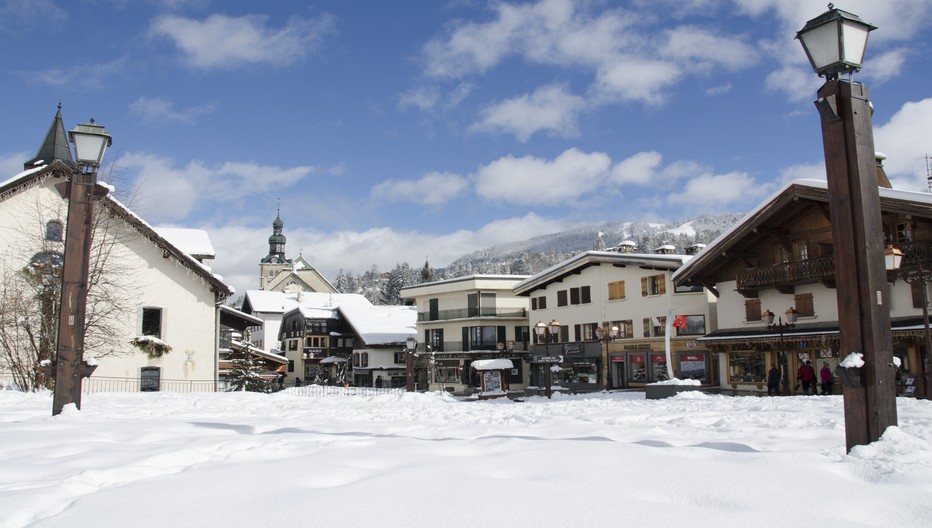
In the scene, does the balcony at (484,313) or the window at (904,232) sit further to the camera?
the balcony at (484,313)

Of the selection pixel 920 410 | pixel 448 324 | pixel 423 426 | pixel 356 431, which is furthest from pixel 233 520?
pixel 448 324

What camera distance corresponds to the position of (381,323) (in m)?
71.6

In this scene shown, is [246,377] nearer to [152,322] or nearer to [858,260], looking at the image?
[152,322]

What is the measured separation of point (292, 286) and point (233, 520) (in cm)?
13443

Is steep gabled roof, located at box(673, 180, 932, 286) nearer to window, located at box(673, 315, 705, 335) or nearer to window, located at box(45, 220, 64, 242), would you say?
window, located at box(673, 315, 705, 335)

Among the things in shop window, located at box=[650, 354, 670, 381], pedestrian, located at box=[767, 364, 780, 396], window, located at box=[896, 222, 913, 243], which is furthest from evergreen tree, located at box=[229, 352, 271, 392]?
window, located at box=[896, 222, 913, 243]

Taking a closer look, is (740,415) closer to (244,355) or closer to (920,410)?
(920,410)

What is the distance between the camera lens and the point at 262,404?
21234mm

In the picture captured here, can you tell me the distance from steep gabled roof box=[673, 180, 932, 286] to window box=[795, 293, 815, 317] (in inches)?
120

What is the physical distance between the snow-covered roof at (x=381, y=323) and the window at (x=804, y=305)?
40.1 metres

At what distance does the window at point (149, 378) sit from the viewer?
32812 mm

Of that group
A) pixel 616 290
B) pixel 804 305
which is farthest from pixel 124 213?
pixel 804 305

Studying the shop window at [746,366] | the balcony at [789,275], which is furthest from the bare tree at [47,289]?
the shop window at [746,366]

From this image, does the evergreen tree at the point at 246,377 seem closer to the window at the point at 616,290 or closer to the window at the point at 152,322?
the window at the point at 152,322
